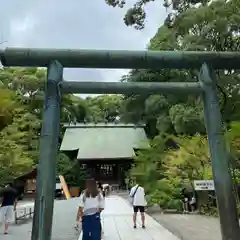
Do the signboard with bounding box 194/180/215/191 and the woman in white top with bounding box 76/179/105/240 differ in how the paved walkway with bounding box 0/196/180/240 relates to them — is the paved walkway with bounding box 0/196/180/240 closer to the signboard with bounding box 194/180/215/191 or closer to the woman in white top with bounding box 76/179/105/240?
the signboard with bounding box 194/180/215/191

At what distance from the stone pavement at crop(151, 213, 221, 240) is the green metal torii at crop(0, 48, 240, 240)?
14.1 feet

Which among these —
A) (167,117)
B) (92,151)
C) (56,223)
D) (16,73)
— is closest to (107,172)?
(92,151)

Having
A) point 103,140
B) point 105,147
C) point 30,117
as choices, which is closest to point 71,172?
point 105,147

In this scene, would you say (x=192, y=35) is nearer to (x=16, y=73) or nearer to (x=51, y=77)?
(x=51, y=77)

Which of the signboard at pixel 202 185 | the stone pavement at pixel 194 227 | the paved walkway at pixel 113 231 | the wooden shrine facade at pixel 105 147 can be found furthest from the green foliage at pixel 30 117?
the signboard at pixel 202 185

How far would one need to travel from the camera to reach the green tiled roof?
126 feet

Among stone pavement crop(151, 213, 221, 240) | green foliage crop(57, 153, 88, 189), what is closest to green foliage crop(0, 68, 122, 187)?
green foliage crop(57, 153, 88, 189)

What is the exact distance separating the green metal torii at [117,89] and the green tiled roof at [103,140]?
29992 mm

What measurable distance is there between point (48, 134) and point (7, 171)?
55.3 feet

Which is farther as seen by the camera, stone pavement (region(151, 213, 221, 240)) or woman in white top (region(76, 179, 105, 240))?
stone pavement (region(151, 213, 221, 240))

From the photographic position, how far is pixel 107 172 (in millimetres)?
39688

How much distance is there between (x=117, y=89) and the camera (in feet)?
22.2

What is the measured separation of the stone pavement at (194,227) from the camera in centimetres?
1027

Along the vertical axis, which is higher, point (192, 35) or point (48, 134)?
point (192, 35)
